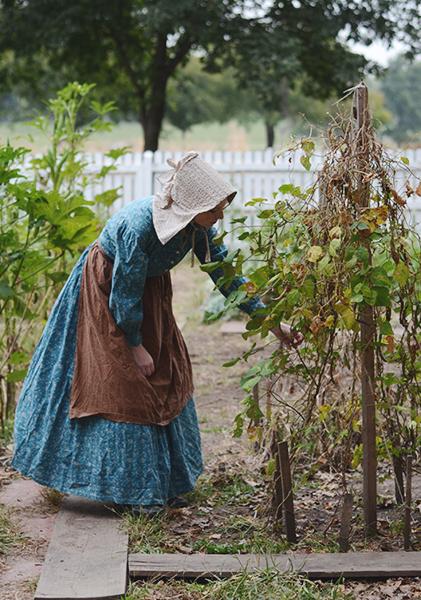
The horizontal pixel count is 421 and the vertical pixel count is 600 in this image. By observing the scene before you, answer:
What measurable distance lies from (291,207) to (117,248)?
0.73 m

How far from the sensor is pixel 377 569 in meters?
3.24

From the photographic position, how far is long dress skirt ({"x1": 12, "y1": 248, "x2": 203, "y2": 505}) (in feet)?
12.8

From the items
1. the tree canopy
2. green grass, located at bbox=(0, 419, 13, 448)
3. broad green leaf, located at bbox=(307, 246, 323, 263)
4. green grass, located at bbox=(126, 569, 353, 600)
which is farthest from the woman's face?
the tree canopy

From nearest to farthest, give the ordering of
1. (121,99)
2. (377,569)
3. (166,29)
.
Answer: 1. (377,569)
2. (166,29)
3. (121,99)

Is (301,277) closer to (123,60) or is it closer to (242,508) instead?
(242,508)

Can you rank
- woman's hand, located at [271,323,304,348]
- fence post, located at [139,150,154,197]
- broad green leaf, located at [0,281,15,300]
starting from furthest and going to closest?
1. fence post, located at [139,150,154,197]
2. broad green leaf, located at [0,281,15,300]
3. woman's hand, located at [271,323,304,348]

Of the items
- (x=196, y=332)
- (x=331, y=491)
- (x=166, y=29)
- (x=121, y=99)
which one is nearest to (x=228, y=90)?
(x=121, y=99)

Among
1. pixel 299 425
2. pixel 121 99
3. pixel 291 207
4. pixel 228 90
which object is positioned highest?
pixel 228 90

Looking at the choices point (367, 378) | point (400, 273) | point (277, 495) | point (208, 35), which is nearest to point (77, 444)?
point (277, 495)

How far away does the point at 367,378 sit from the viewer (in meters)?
3.54

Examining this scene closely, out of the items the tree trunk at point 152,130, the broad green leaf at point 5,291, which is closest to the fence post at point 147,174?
the tree trunk at point 152,130

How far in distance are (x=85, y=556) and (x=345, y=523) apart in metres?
0.89

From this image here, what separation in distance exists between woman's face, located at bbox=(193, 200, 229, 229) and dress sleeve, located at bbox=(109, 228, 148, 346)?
0.80 ft

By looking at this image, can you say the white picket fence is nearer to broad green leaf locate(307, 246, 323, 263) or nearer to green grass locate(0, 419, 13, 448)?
green grass locate(0, 419, 13, 448)
